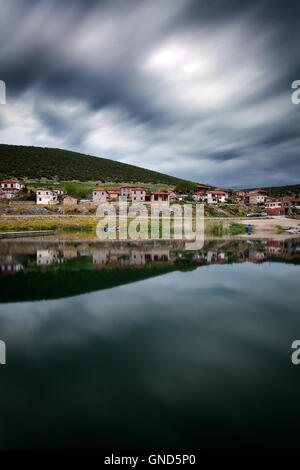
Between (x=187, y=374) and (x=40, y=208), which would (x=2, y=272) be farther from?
(x=40, y=208)

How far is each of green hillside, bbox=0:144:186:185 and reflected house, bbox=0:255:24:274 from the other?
304 ft

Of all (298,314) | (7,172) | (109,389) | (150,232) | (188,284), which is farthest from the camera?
(7,172)

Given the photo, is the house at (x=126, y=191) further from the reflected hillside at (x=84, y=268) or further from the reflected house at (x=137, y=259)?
the reflected house at (x=137, y=259)

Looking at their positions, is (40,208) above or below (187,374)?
above

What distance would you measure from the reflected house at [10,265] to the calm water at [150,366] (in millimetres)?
3776

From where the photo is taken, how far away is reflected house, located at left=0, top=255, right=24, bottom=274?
55.1 feet

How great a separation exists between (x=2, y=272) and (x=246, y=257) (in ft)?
66.4

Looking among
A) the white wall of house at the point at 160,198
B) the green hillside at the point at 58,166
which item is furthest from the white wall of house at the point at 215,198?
the green hillside at the point at 58,166

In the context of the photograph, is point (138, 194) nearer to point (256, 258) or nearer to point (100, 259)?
point (100, 259)

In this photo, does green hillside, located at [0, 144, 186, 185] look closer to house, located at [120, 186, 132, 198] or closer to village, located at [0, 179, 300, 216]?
village, located at [0, 179, 300, 216]

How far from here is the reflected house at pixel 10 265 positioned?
661 inches

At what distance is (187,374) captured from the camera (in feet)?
18.7

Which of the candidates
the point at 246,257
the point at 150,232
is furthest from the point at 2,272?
the point at 150,232

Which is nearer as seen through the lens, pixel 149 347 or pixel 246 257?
pixel 149 347
